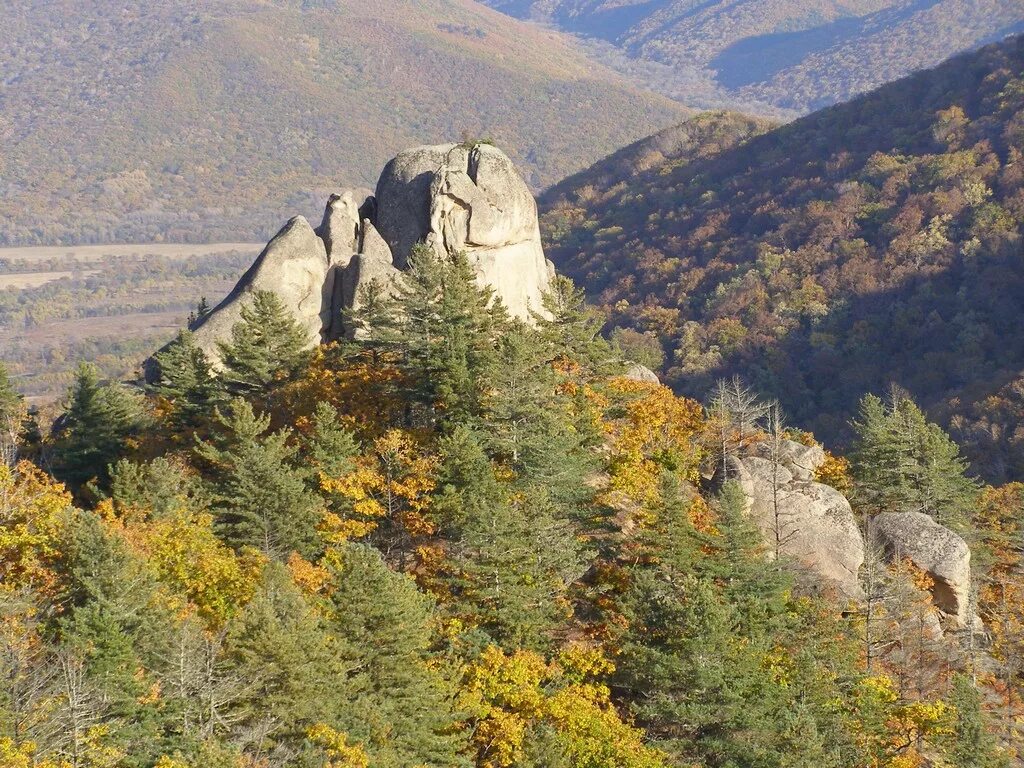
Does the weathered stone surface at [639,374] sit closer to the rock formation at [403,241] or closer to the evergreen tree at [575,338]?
the evergreen tree at [575,338]

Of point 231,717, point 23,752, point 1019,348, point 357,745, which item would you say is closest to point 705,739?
point 357,745

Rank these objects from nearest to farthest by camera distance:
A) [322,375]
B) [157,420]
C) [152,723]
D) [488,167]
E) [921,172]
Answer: [152,723] → [322,375] → [157,420] → [488,167] → [921,172]

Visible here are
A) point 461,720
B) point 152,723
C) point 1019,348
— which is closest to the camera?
point 152,723

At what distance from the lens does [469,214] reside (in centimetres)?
4638

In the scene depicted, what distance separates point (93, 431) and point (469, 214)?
1858 cm

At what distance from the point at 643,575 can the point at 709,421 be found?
1630 centimetres

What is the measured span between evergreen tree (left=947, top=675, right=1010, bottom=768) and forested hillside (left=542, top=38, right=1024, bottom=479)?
49608 mm

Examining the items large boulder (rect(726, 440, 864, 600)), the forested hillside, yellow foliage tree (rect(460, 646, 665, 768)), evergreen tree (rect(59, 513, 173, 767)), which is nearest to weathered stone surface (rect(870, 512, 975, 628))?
large boulder (rect(726, 440, 864, 600))

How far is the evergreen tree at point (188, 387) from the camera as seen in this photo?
41.0 meters

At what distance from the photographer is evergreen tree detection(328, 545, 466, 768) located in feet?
76.1

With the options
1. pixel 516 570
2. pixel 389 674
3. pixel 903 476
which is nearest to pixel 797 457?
pixel 903 476

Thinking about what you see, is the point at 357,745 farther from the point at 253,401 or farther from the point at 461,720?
the point at 253,401

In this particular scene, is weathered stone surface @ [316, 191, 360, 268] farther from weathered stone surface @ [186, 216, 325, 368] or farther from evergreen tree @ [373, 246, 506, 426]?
evergreen tree @ [373, 246, 506, 426]

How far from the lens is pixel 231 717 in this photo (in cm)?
2212
